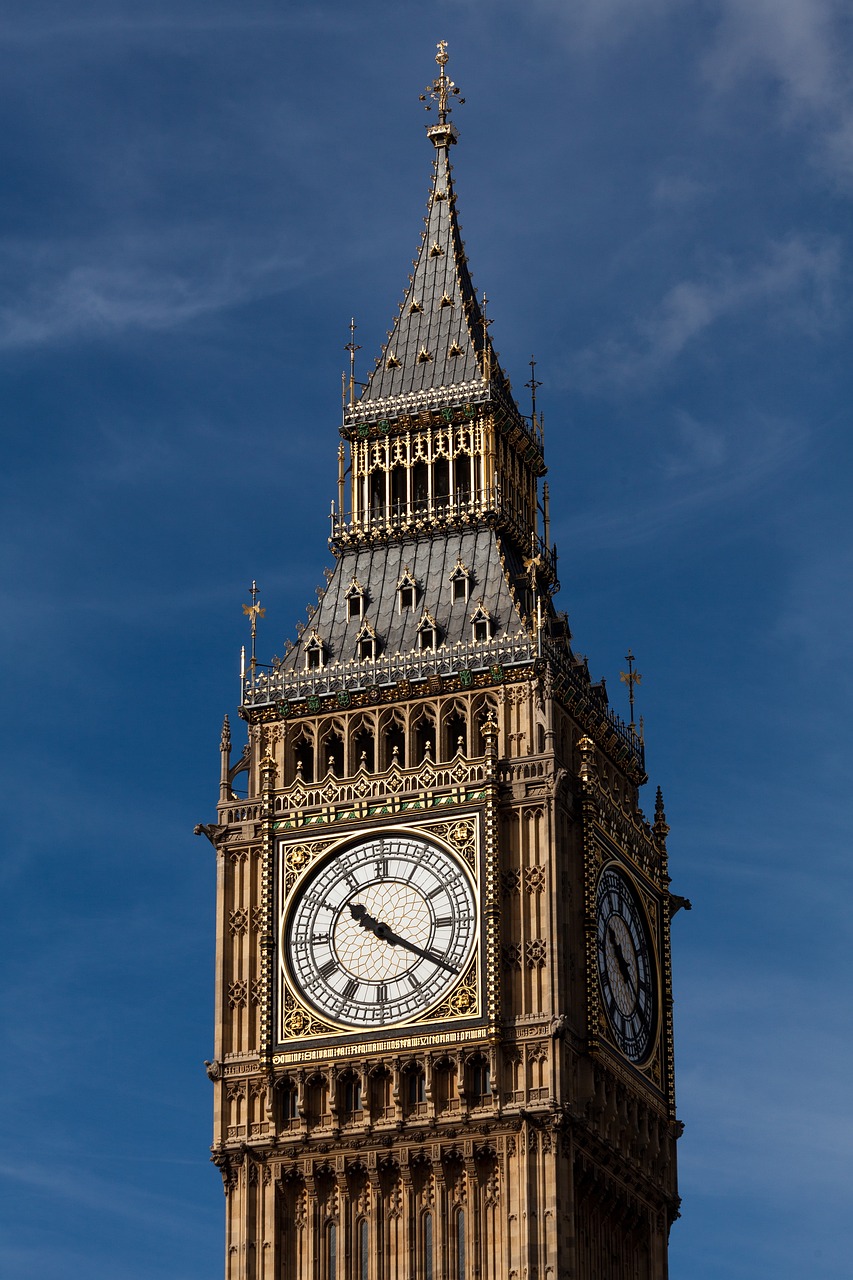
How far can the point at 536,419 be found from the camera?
101000 mm

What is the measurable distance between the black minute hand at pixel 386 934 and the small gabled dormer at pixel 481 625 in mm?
7213

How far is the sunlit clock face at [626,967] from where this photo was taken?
299ft

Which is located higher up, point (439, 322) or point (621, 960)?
point (439, 322)

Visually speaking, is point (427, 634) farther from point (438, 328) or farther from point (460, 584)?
point (438, 328)

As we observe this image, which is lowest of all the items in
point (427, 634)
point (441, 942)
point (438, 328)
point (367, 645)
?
point (441, 942)

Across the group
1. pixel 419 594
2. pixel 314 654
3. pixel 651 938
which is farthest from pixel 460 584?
pixel 651 938

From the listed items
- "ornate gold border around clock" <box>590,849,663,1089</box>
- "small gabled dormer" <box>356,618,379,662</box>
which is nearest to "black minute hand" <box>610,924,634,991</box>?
"ornate gold border around clock" <box>590,849,663,1089</box>

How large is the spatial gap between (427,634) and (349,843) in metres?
5.74

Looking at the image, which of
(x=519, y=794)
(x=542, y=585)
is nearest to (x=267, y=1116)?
(x=519, y=794)

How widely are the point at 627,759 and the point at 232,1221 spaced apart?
15146mm

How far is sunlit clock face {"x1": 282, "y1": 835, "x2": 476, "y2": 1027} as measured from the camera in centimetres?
8938

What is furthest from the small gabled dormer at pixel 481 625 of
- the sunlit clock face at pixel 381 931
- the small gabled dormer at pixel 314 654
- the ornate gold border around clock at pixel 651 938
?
the ornate gold border around clock at pixel 651 938

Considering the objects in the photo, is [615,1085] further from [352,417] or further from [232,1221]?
[352,417]

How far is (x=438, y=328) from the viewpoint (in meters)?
101
